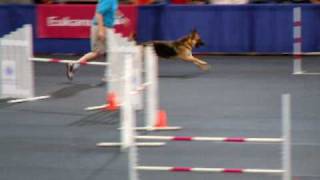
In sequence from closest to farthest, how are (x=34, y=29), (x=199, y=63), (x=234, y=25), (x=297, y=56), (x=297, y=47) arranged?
(x=199, y=63), (x=297, y=47), (x=297, y=56), (x=234, y=25), (x=34, y=29)

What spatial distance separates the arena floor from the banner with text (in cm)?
297

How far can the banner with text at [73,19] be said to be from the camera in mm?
17359

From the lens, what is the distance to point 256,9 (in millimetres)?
17141

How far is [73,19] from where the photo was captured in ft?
57.3

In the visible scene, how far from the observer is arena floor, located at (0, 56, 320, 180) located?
7082mm

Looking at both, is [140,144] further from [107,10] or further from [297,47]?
[297,47]

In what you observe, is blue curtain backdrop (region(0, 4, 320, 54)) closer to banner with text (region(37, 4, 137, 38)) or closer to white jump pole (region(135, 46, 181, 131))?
banner with text (region(37, 4, 137, 38))

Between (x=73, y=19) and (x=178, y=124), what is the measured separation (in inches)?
346

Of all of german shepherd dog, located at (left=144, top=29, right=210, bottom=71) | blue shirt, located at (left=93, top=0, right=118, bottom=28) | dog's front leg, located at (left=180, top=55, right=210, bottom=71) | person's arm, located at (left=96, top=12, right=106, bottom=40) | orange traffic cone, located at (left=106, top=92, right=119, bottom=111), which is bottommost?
orange traffic cone, located at (left=106, top=92, right=119, bottom=111)

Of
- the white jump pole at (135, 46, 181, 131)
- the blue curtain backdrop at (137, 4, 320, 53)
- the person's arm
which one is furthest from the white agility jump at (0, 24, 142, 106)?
A: the blue curtain backdrop at (137, 4, 320, 53)

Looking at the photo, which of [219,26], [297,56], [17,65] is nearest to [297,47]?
[297,56]

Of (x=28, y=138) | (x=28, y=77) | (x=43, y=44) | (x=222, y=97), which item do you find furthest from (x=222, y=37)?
(x=28, y=138)

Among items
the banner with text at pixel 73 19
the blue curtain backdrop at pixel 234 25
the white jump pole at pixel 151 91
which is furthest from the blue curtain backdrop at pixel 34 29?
the white jump pole at pixel 151 91

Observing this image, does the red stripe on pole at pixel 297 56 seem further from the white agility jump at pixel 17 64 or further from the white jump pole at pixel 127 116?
the white jump pole at pixel 127 116
